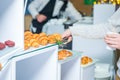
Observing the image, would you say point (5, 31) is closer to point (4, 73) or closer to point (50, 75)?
point (4, 73)

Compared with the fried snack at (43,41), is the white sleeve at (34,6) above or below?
above

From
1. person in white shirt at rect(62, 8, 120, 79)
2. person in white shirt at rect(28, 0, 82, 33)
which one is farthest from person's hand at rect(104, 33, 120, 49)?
person in white shirt at rect(28, 0, 82, 33)

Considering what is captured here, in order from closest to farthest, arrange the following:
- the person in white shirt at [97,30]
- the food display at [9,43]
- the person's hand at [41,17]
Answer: the food display at [9,43], the person in white shirt at [97,30], the person's hand at [41,17]

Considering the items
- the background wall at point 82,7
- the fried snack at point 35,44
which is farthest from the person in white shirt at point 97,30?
the background wall at point 82,7

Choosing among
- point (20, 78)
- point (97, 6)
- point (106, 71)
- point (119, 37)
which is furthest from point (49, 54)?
point (97, 6)

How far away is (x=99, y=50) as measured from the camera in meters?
2.94

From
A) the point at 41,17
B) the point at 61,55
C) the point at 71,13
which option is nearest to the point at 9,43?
the point at 61,55

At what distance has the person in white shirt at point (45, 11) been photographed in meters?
3.62

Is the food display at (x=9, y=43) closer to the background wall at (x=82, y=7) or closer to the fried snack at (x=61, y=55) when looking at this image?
the fried snack at (x=61, y=55)

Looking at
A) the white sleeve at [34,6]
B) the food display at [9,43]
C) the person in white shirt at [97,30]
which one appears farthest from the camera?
the white sleeve at [34,6]

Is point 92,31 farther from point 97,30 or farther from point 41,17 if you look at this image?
point 41,17

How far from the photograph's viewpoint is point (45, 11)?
12.1ft

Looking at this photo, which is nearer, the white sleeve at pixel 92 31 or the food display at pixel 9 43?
the food display at pixel 9 43

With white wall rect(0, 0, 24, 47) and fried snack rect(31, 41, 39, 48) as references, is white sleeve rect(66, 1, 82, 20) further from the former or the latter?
Answer: white wall rect(0, 0, 24, 47)
